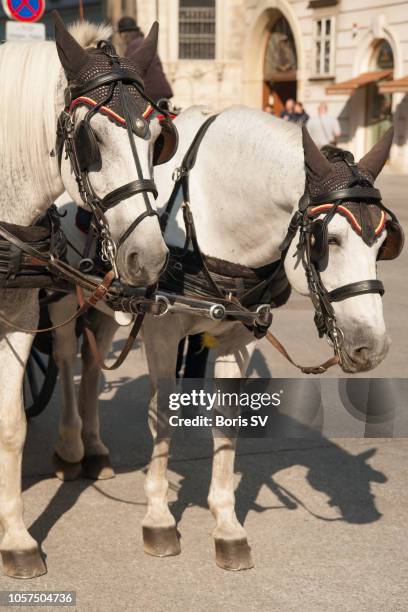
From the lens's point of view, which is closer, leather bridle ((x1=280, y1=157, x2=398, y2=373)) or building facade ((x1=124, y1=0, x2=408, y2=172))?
leather bridle ((x1=280, y1=157, x2=398, y2=373))

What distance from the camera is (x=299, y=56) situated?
1218 inches

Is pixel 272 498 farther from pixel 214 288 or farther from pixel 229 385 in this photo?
pixel 214 288

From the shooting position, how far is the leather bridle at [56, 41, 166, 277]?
3.17 m

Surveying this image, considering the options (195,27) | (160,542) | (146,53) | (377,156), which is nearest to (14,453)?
(160,542)

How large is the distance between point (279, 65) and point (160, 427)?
1201 inches

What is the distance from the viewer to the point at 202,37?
33.3m

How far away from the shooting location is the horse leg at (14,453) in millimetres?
3752

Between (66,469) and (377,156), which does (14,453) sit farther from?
(377,156)

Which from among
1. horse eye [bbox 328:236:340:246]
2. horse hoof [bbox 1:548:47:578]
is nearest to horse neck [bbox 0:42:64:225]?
horse eye [bbox 328:236:340:246]

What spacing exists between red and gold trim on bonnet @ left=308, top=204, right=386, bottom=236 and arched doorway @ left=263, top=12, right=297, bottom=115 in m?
29.4

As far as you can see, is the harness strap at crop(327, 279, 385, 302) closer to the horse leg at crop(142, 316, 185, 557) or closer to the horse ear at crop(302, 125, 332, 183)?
the horse ear at crop(302, 125, 332, 183)

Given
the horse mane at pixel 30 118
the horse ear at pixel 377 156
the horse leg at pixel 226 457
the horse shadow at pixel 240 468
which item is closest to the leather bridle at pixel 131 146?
the horse mane at pixel 30 118

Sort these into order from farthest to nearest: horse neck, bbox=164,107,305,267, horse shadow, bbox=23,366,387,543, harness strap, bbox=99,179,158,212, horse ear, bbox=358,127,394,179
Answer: horse shadow, bbox=23,366,387,543
horse neck, bbox=164,107,305,267
horse ear, bbox=358,127,394,179
harness strap, bbox=99,179,158,212

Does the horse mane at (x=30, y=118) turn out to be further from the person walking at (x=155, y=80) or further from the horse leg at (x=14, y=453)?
the person walking at (x=155, y=80)
